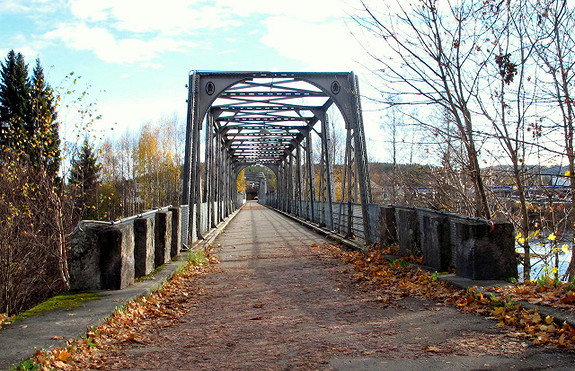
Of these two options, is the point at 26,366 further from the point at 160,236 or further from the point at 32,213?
the point at 32,213

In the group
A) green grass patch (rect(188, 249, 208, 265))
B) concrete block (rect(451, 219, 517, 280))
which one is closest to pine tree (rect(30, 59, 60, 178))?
green grass patch (rect(188, 249, 208, 265))

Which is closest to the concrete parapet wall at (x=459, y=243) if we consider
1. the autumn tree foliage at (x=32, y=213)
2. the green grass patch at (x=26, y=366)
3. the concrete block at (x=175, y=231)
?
the concrete block at (x=175, y=231)

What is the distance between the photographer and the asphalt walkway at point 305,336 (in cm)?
336

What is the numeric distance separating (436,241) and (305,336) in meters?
3.34

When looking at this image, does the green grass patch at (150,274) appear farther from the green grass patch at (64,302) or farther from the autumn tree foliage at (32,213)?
the autumn tree foliage at (32,213)

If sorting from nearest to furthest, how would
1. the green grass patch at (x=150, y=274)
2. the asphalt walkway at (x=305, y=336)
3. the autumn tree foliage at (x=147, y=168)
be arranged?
the asphalt walkway at (x=305, y=336)
the green grass patch at (x=150, y=274)
the autumn tree foliage at (x=147, y=168)

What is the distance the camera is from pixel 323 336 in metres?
4.11

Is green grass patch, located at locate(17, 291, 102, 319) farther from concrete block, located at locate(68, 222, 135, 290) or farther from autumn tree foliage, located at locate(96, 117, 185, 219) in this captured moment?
autumn tree foliage, located at locate(96, 117, 185, 219)

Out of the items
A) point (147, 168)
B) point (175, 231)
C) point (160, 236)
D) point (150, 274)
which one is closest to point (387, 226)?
point (175, 231)

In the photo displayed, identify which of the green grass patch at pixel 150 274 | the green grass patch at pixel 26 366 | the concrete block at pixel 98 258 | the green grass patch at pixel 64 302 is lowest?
the green grass patch at pixel 150 274

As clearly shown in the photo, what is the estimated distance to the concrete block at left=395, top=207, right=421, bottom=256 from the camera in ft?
25.8

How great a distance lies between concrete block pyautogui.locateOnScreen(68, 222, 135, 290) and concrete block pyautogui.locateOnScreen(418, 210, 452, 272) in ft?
13.9

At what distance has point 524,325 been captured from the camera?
405 centimetres

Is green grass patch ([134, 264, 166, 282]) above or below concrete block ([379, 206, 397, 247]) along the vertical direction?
below
